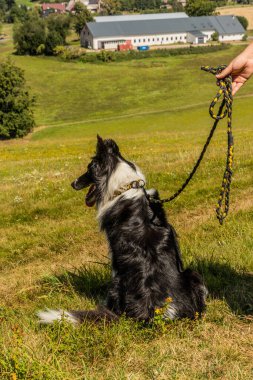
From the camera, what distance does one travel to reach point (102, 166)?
5.93m

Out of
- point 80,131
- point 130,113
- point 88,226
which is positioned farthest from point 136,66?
point 88,226

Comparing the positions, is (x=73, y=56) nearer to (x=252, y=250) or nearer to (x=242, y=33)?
(x=242, y=33)

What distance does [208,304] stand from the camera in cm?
591

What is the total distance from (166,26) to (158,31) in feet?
15.4

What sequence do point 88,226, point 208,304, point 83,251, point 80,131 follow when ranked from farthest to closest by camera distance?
1. point 80,131
2. point 88,226
3. point 83,251
4. point 208,304

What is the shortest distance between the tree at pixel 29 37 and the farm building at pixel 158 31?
62.1 feet

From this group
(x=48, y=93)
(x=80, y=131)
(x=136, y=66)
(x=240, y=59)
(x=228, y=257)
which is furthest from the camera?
(x=136, y=66)

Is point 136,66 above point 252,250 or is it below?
below

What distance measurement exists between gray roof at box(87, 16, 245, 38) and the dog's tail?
144940mm

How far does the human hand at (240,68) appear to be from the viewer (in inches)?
195

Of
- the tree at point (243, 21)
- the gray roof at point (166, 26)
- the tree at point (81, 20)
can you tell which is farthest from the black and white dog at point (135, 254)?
the tree at point (243, 21)

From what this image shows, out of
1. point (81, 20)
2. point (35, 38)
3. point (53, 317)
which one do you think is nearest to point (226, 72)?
point (53, 317)

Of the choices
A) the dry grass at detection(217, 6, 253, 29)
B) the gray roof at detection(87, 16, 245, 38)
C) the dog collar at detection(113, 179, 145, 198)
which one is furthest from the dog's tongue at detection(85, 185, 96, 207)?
the dry grass at detection(217, 6, 253, 29)

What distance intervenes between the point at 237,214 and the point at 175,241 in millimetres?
4199
